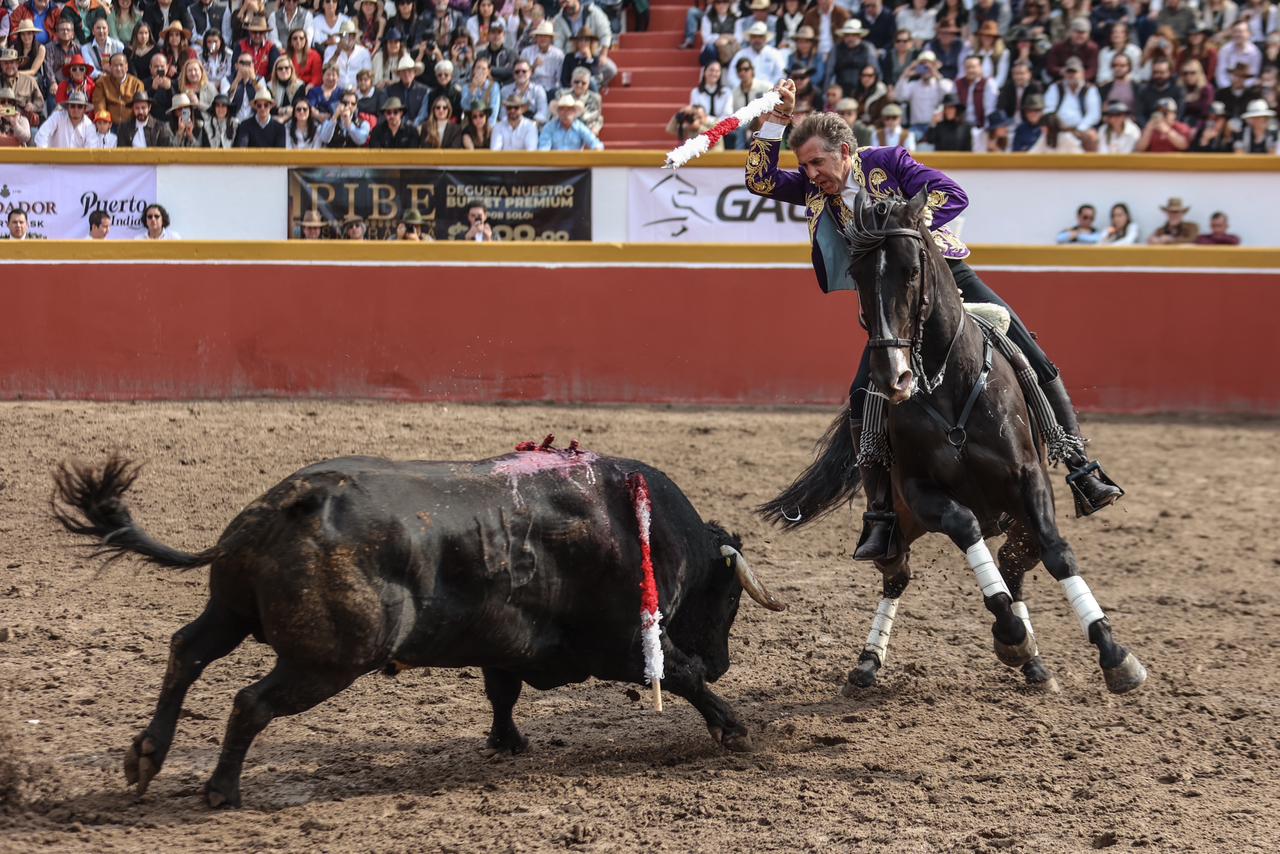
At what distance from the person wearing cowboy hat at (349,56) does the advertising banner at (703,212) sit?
389 cm

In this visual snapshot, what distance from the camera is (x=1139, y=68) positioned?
1420cm

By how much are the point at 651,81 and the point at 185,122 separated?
15.8ft

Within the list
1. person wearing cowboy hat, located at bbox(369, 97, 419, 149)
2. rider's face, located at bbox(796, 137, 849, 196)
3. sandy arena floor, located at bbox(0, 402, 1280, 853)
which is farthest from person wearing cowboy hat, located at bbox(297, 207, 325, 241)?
rider's face, located at bbox(796, 137, 849, 196)

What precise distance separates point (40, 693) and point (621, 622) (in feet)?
Answer: 8.09

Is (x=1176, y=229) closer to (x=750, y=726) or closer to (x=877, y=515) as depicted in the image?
(x=877, y=515)

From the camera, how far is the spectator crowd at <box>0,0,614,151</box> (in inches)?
512

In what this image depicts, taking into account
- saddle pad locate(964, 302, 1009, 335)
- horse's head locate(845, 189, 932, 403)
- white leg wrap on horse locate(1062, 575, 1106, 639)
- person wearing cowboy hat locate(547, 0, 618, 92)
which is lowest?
white leg wrap on horse locate(1062, 575, 1106, 639)

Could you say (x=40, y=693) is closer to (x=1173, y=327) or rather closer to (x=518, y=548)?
(x=518, y=548)

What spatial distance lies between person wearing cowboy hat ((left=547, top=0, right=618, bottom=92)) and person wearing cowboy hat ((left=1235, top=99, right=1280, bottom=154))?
588 centimetres

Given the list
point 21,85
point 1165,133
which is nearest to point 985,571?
point 1165,133

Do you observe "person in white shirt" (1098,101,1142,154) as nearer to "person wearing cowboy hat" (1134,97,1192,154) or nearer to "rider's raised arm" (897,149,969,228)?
"person wearing cowboy hat" (1134,97,1192,154)

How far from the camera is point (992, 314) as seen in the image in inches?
243

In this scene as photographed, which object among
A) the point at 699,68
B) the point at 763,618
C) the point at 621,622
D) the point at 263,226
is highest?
the point at 699,68

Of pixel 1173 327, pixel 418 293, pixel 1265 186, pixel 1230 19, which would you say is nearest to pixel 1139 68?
pixel 1230 19
